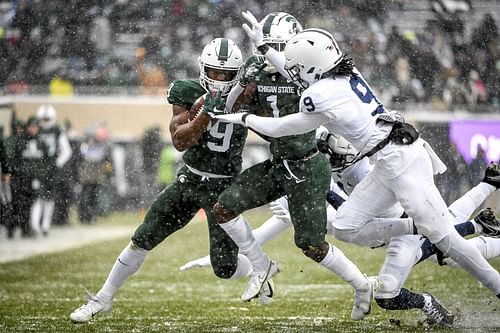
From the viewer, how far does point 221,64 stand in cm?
558

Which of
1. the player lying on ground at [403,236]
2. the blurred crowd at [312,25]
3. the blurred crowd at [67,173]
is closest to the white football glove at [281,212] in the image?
the player lying on ground at [403,236]

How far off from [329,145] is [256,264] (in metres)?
0.86

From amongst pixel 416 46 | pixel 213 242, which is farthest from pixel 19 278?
pixel 416 46

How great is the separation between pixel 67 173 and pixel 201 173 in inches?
271

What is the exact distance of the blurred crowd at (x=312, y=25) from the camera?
11.6 meters

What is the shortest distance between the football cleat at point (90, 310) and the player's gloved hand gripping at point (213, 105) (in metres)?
1.41

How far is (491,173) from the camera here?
622 centimetres

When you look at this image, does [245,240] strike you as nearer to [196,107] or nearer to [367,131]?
[196,107]

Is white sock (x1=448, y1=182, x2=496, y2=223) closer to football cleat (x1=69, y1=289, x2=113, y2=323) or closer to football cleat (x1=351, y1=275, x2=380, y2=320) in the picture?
football cleat (x1=351, y1=275, x2=380, y2=320)

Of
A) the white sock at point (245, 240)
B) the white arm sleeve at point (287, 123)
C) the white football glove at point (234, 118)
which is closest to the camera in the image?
the white arm sleeve at point (287, 123)

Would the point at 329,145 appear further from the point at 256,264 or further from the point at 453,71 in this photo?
the point at 453,71

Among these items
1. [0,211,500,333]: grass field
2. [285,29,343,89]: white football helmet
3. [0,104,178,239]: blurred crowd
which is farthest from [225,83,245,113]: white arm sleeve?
[0,104,178,239]: blurred crowd

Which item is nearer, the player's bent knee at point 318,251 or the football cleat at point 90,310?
the player's bent knee at point 318,251

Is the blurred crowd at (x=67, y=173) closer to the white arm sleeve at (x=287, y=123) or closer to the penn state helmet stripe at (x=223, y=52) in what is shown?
the penn state helmet stripe at (x=223, y=52)
